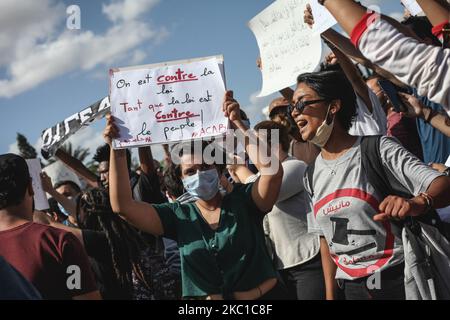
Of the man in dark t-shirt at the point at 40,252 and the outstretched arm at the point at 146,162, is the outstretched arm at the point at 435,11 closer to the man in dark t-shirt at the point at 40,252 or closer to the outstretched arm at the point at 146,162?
the man in dark t-shirt at the point at 40,252

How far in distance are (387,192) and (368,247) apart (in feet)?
1.03

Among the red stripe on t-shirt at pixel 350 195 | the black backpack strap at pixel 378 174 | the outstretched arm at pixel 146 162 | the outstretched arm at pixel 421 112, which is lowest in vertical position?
the red stripe on t-shirt at pixel 350 195

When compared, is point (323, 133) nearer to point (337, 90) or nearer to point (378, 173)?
point (337, 90)

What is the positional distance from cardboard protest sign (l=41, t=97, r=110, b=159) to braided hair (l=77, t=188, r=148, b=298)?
1.99 feet

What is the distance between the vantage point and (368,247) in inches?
111

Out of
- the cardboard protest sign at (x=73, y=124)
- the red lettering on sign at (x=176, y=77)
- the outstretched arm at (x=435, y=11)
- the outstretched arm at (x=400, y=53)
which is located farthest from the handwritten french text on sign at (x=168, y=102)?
the outstretched arm at (x=400, y=53)

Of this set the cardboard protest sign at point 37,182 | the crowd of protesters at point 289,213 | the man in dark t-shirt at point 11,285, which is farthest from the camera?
the cardboard protest sign at point 37,182

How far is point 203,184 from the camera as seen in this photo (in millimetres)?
3271

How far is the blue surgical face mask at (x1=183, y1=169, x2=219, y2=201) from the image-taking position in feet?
10.7

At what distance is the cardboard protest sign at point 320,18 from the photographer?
3.21 metres

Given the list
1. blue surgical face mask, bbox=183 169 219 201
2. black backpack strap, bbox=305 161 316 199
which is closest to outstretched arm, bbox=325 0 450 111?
black backpack strap, bbox=305 161 316 199

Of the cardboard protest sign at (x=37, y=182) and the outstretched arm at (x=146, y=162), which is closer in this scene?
the outstretched arm at (x=146, y=162)
